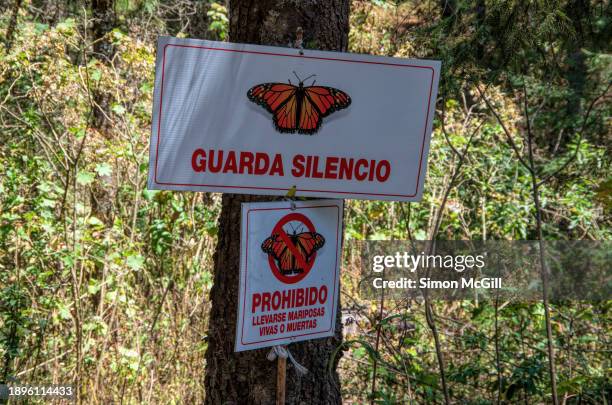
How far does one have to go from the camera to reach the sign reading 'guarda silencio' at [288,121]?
5.78ft

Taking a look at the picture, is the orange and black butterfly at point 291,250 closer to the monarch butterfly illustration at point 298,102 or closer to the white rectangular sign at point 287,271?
the white rectangular sign at point 287,271

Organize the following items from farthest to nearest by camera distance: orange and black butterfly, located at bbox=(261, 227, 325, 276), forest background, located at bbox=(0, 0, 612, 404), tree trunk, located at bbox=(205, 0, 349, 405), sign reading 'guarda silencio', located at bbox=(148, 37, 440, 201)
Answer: forest background, located at bbox=(0, 0, 612, 404) < tree trunk, located at bbox=(205, 0, 349, 405) < orange and black butterfly, located at bbox=(261, 227, 325, 276) < sign reading 'guarda silencio', located at bbox=(148, 37, 440, 201)

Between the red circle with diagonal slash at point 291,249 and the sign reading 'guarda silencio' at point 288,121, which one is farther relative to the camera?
the red circle with diagonal slash at point 291,249

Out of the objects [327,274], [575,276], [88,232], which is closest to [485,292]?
[575,276]

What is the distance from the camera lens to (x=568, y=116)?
9742 mm

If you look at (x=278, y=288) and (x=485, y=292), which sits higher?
(x=485, y=292)

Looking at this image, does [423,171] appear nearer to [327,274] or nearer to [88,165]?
[327,274]

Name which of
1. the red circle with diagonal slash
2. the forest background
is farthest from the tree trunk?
the forest background

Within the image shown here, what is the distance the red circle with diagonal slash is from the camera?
1.88 meters

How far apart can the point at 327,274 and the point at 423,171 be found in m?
0.41

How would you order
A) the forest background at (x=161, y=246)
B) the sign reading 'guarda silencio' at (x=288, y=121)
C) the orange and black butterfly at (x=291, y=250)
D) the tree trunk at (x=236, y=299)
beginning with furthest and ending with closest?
the forest background at (x=161, y=246) < the tree trunk at (x=236, y=299) < the orange and black butterfly at (x=291, y=250) < the sign reading 'guarda silencio' at (x=288, y=121)

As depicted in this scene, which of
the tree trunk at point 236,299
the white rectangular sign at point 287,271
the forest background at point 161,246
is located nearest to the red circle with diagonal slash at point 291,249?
the white rectangular sign at point 287,271

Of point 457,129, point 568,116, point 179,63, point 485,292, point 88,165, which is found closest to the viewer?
point 179,63

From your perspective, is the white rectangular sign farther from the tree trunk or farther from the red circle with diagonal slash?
the tree trunk
